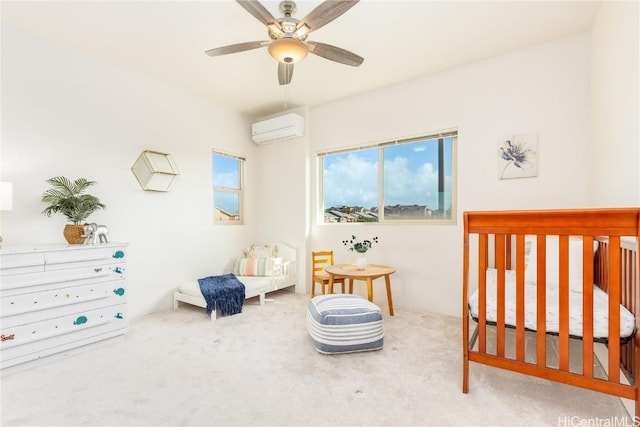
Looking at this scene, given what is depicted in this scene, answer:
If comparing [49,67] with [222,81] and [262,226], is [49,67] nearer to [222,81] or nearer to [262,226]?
[222,81]

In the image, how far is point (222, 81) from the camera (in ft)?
11.4

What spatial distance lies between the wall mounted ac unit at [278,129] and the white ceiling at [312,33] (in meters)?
0.74

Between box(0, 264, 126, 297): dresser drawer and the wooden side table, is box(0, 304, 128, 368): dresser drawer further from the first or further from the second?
the wooden side table

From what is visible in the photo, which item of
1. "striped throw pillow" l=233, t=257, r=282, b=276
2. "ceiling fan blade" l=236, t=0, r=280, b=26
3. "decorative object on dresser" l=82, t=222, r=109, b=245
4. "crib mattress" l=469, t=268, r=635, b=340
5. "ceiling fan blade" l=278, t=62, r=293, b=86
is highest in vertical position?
"ceiling fan blade" l=236, t=0, r=280, b=26

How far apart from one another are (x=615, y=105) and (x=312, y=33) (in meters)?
2.26

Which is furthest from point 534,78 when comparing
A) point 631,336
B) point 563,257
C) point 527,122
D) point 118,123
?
point 118,123

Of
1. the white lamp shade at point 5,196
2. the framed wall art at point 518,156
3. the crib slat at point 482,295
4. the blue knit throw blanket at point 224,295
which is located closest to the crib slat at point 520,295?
the crib slat at point 482,295

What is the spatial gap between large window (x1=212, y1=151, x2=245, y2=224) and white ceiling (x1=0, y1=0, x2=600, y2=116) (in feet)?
3.90

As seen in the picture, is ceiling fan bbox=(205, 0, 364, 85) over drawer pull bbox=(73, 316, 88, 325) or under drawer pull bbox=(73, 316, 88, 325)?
over

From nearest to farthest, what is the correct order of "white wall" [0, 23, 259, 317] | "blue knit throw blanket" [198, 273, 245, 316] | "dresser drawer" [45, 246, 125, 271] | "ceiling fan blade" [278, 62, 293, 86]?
1. "dresser drawer" [45, 246, 125, 271]
2. "ceiling fan blade" [278, 62, 293, 86]
3. "white wall" [0, 23, 259, 317]
4. "blue knit throw blanket" [198, 273, 245, 316]

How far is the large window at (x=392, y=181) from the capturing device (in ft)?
11.2

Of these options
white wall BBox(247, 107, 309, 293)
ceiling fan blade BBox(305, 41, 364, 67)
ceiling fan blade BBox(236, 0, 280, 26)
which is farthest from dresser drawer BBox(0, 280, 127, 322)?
ceiling fan blade BBox(305, 41, 364, 67)

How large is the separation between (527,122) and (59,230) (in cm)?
440

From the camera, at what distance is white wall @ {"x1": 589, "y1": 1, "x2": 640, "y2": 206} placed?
5.71 feet
